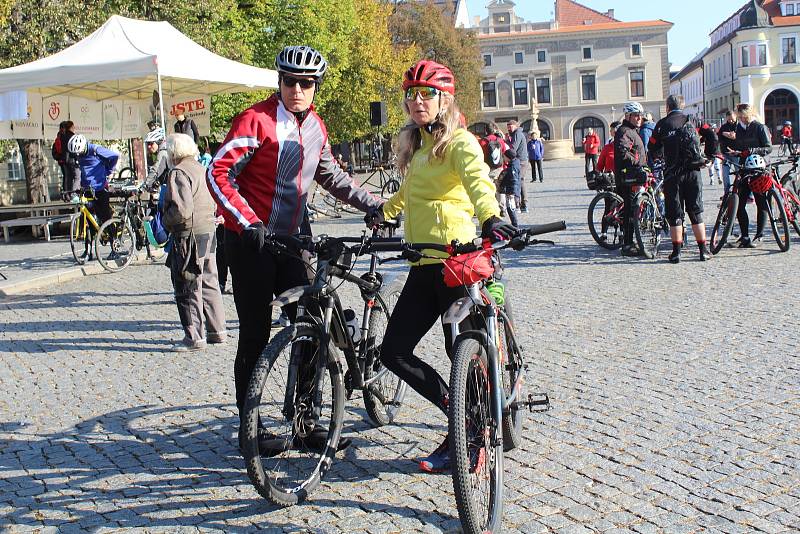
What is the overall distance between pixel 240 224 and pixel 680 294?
6052mm

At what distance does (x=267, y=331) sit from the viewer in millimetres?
4820

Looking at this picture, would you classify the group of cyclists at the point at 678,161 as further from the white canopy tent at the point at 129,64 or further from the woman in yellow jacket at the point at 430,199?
the woman in yellow jacket at the point at 430,199

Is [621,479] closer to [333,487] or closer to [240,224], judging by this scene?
[333,487]

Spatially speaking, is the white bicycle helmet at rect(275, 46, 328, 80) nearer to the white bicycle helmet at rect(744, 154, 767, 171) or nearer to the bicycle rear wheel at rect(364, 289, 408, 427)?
the bicycle rear wheel at rect(364, 289, 408, 427)

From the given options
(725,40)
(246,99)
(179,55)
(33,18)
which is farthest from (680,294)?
(725,40)

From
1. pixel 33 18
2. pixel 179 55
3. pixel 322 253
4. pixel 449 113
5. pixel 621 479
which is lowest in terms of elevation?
pixel 621 479

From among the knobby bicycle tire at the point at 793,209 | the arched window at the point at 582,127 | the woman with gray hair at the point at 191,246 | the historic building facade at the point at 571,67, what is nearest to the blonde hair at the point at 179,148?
the woman with gray hair at the point at 191,246

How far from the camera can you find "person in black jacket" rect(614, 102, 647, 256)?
12.1 meters

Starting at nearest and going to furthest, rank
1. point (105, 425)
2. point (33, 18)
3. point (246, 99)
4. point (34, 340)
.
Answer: point (105, 425) → point (34, 340) → point (33, 18) → point (246, 99)

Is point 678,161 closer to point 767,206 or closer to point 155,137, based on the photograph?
point 767,206

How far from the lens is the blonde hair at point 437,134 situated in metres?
4.12

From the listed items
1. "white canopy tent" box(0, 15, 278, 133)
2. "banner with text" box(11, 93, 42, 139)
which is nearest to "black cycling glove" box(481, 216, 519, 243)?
"white canopy tent" box(0, 15, 278, 133)

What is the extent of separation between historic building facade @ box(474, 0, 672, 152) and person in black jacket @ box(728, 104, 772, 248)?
253 ft

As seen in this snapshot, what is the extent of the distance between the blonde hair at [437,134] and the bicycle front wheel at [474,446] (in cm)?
88
